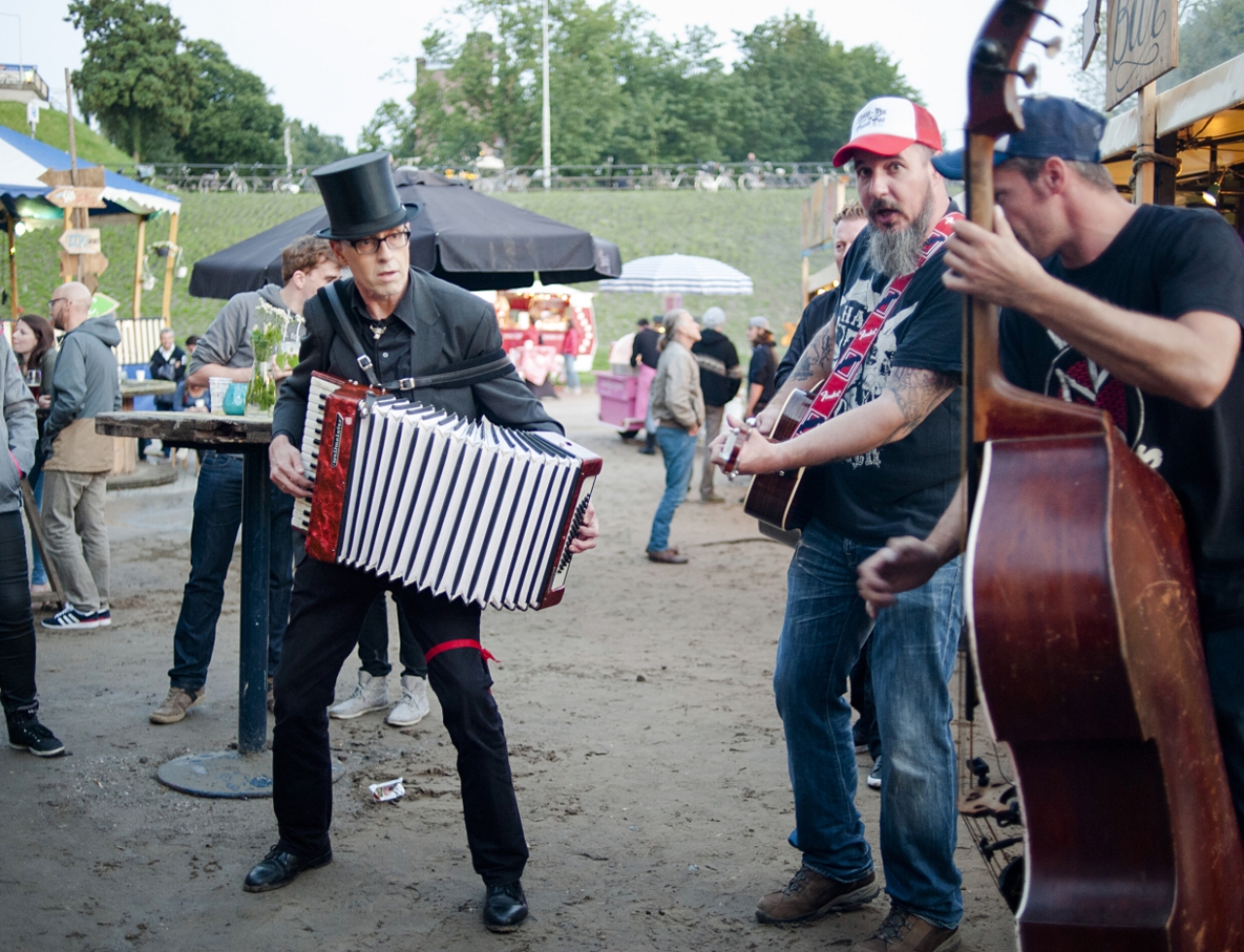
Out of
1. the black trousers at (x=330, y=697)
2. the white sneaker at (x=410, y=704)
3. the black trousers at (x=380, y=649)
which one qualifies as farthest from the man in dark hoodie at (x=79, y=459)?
the black trousers at (x=330, y=697)

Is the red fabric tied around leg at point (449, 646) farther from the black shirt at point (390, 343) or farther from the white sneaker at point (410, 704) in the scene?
the white sneaker at point (410, 704)

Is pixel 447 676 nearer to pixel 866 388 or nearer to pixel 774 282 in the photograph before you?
pixel 866 388

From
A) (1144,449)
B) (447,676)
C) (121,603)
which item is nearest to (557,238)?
(121,603)

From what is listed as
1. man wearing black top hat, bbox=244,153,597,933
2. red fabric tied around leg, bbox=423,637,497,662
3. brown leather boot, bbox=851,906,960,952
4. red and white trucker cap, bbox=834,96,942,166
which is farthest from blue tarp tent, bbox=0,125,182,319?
brown leather boot, bbox=851,906,960,952

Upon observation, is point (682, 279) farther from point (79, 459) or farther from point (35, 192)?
point (79, 459)

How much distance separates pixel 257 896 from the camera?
365cm

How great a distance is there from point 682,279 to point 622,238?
24.1 meters

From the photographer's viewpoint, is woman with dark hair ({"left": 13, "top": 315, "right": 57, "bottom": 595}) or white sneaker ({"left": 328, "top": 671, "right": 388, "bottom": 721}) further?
woman with dark hair ({"left": 13, "top": 315, "right": 57, "bottom": 595})

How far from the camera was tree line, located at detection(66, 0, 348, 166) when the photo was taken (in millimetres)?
65250

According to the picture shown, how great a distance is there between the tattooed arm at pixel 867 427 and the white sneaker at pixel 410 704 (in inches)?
112

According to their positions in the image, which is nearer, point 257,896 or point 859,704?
point 257,896

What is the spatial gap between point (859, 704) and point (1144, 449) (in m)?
2.98

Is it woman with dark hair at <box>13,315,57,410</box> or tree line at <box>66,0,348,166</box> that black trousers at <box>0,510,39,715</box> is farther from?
tree line at <box>66,0,348,166</box>

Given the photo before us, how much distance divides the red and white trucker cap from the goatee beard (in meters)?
0.15
